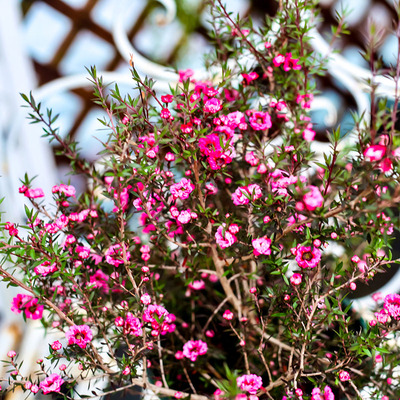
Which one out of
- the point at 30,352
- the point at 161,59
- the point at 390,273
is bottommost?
the point at 30,352

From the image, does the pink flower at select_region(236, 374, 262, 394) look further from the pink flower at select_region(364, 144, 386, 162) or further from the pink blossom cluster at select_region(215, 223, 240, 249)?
the pink flower at select_region(364, 144, 386, 162)

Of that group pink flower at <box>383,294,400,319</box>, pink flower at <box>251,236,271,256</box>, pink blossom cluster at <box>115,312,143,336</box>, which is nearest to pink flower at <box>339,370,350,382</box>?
pink flower at <box>383,294,400,319</box>

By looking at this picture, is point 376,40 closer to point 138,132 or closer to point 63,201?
point 138,132

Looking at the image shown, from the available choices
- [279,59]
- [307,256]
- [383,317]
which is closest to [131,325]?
[307,256]

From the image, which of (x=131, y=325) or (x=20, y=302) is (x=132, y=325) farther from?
(x=20, y=302)

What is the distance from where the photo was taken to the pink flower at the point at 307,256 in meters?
0.65

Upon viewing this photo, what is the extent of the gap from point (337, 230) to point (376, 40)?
308 millimetres

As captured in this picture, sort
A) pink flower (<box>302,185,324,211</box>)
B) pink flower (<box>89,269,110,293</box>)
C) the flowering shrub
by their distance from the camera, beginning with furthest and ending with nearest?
pink flower (<box>89,269,110,293</box>) < the flowering shrub < pink flower (<box>302,185,324,211</box>)

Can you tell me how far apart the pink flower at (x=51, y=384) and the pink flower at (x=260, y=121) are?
1.92 ft

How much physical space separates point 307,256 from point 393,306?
0.18 m

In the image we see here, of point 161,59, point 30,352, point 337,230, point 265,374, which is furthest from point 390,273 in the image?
point 161,59

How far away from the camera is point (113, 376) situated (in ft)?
2.42

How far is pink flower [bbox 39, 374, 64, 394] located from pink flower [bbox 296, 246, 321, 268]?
46 centimetres

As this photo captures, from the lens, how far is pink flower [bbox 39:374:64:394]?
67cm
